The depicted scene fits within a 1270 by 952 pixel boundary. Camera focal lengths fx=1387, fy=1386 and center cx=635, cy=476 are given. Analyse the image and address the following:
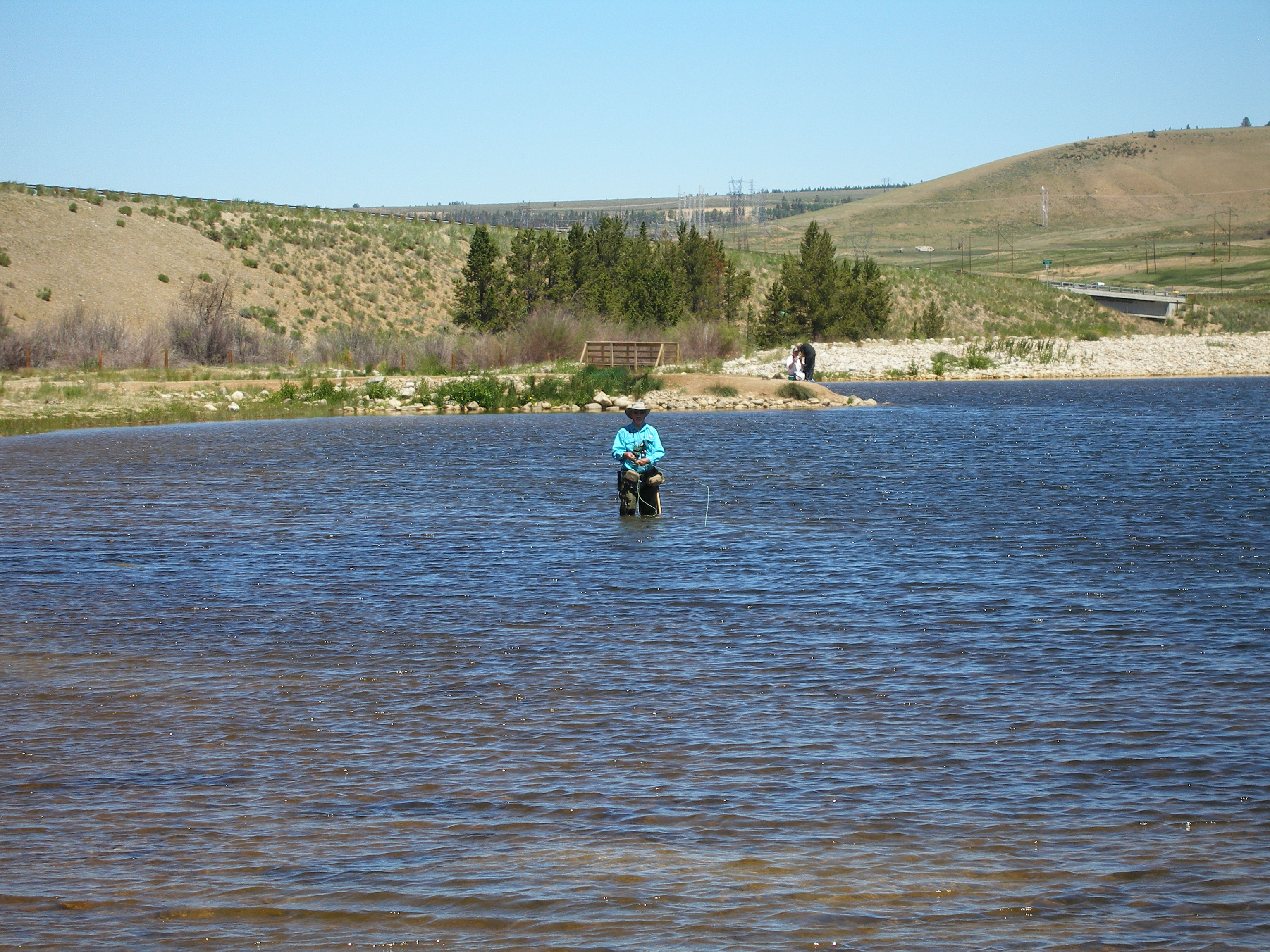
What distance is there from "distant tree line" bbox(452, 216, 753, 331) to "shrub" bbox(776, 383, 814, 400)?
16.1 meters

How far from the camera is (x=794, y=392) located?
50781 millimetres

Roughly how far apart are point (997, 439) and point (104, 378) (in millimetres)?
31028

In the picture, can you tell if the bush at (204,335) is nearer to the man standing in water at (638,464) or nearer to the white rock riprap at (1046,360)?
the white rock riprap at (1046,360)

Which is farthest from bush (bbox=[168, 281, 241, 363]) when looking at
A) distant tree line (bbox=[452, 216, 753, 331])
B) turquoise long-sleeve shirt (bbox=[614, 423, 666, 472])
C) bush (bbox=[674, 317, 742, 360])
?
turquoise long-sleeve shirt (bbox=[614, 423, 666, 472])

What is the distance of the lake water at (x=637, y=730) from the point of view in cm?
609

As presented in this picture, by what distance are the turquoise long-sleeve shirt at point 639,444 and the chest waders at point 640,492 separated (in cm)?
12

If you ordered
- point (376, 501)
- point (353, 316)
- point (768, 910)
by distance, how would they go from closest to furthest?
point (768, 910) → point (376, 501) → point (353, 316)

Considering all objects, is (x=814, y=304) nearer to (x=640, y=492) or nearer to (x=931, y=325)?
(x=931, y=325)

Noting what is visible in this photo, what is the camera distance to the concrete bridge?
120 meters

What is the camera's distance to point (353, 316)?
90500 mm

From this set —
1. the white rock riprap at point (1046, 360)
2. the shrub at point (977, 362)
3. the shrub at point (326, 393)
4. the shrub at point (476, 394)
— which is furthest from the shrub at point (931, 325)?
the shrub at point (326, 393)

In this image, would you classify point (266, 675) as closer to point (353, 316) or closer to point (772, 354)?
point (772, 354)

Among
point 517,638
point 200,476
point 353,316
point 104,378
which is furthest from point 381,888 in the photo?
point 353,316

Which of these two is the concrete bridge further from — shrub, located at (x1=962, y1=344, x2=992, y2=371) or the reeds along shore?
the reeds along shore
